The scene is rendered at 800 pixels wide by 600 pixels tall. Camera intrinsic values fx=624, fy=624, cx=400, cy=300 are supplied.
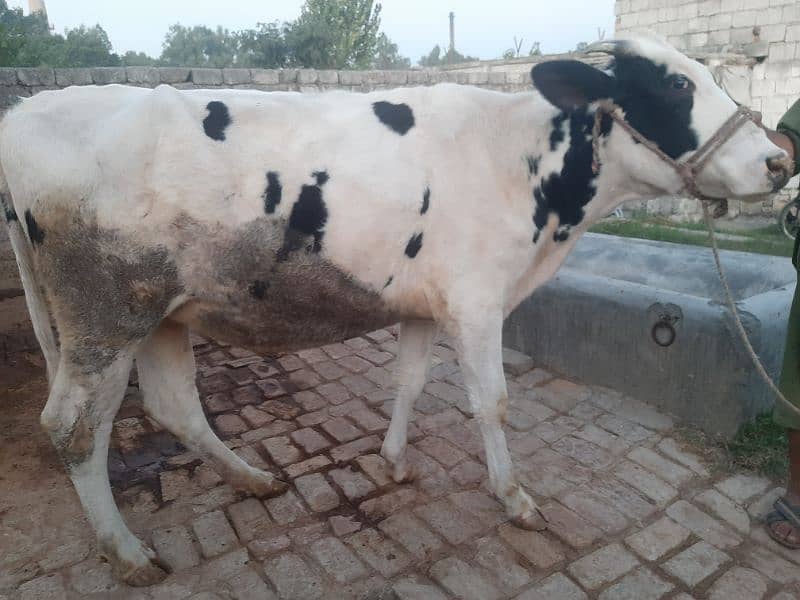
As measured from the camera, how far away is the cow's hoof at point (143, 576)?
2711mm

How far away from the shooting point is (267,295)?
267 cm

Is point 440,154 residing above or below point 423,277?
above

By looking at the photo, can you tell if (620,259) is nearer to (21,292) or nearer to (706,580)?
(706,580)

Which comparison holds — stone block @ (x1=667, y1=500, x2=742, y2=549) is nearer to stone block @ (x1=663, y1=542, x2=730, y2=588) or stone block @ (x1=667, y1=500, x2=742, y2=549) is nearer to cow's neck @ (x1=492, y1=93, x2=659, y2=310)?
stone block @ (x1=663, y1=542, x2=730, y2=588)

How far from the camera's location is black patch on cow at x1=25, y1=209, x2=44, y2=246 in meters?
2.49

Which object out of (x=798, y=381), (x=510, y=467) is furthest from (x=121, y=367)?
(x=798, y=381)

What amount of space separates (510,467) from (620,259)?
3.33 metres

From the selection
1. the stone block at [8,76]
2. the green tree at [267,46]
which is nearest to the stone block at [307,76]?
the stone block at [8,76]

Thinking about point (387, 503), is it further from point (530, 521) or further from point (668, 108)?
point (668, 108)

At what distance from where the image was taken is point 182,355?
3.21 meters

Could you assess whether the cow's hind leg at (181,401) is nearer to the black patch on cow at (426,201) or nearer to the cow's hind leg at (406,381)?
the cow's hind leg at (406,381)

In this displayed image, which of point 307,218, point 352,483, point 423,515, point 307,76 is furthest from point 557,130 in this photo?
point 307,76

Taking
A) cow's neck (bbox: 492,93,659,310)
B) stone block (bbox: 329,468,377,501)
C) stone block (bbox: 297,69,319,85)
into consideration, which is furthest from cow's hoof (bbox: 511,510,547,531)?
stone block (bbox: 297,69,319,85)

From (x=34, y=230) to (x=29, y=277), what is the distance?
0.34m
